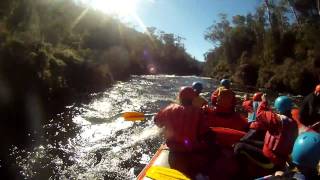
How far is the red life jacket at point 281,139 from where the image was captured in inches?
191

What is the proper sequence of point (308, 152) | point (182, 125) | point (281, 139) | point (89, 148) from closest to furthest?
point (308, 152), point (281, 139), point (182, 125), point (89, 148)

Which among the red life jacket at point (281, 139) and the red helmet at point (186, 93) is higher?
the red helmet at point (186, 93)

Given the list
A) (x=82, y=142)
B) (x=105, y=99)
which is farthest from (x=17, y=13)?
(x=82, y=142)

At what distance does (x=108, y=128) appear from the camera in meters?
11.6

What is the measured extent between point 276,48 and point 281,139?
35267mm

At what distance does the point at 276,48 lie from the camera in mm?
38438

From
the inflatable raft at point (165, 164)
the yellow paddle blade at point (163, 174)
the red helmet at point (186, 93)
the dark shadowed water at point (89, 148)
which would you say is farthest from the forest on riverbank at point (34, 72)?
the red helmet at point (186, 93)

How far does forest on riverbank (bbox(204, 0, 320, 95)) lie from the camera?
30.0 metres

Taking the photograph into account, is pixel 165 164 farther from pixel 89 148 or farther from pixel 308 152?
pixel 89 148

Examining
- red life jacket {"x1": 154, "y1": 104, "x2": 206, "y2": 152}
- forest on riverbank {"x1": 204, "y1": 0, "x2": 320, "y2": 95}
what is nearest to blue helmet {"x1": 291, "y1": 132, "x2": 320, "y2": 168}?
red life jacket {"x1": 154, "y1": 104, "x2": 206, "y2": 152}

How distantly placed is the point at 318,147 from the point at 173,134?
95.1 inches

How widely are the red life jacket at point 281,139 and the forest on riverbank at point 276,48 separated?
2466 centimetres

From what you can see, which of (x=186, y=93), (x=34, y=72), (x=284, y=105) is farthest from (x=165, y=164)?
(x=34, y=72)

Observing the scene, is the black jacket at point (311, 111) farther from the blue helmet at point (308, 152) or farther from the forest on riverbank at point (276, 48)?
the forest on riverbank at point (276, 48)
